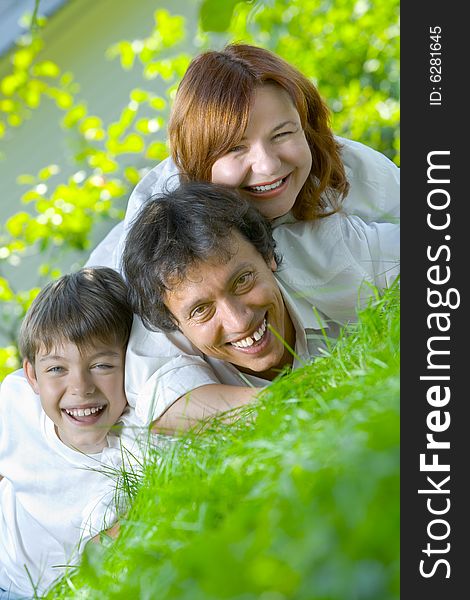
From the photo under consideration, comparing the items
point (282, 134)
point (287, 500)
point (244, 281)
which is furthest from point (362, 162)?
point (287, 500)

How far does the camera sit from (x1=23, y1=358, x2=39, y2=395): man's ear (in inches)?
91.8

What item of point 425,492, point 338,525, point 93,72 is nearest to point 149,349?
point 425,492

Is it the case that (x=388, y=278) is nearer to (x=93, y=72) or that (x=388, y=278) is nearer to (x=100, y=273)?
(x=100, y=273)

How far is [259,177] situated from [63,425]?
71cm

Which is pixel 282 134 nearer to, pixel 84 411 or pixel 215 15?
pixel 84 411

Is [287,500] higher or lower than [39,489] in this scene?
lower

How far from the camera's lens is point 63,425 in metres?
2.23

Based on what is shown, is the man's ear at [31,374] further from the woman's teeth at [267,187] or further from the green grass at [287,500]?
the green grass at [287,500]

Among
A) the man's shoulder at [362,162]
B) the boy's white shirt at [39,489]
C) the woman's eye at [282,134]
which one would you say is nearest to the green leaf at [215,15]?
the woman's eye at [282,134]

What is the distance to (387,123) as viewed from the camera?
4.11 meters

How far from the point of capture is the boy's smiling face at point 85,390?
2.17 meters

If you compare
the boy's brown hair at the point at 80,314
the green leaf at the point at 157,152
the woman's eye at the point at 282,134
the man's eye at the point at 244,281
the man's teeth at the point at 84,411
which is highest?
the green leaf at the point at 157,152

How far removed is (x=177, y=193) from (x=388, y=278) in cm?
47

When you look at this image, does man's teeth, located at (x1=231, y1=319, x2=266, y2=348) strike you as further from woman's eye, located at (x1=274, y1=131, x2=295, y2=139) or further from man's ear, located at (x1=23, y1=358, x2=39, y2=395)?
man's ear, located at (x1=23, y1=358, x2=39, y2=395)
